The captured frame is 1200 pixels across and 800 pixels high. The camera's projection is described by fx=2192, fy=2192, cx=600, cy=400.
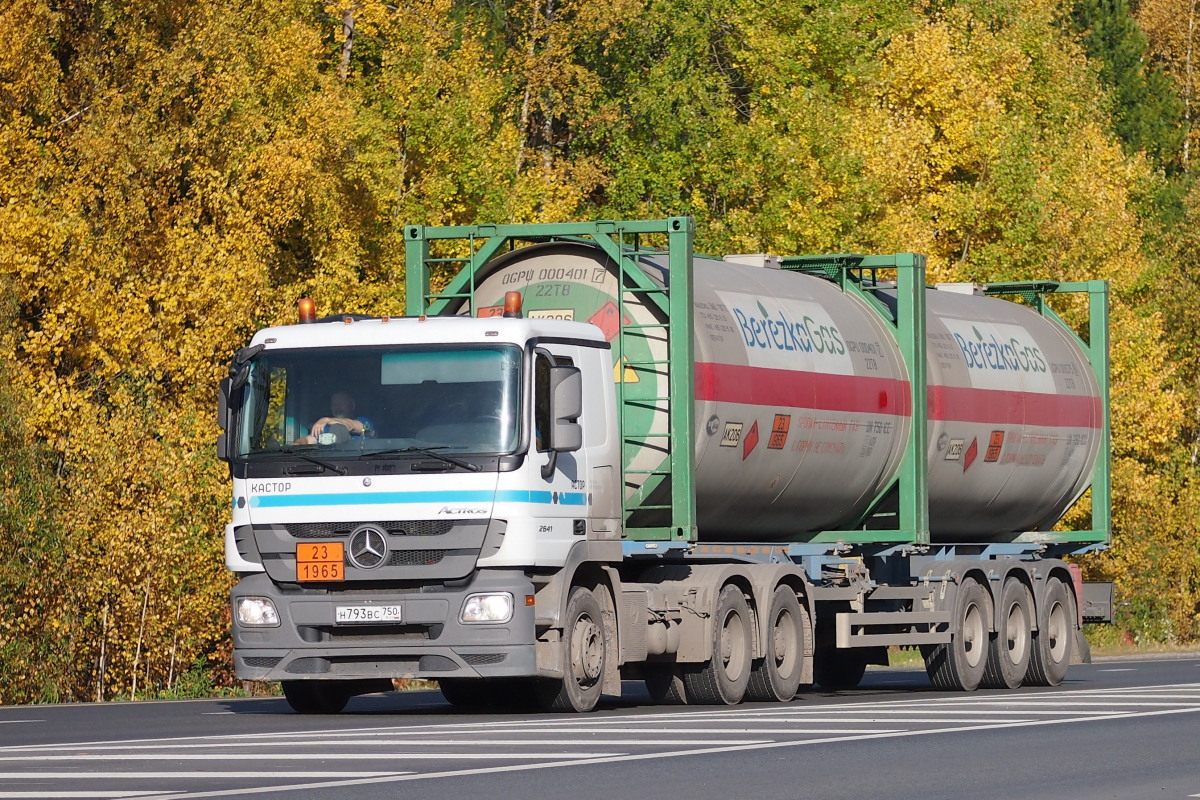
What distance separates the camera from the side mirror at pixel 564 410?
16.7 metres

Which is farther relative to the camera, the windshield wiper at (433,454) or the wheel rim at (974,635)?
the wheel rim at (974,635)

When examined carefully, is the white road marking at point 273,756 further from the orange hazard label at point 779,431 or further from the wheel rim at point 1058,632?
the wheel rim at point 1058,632

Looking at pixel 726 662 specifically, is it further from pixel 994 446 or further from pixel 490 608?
pixel 994 446

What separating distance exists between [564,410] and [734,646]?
367 centimetres

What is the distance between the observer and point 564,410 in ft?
54.7

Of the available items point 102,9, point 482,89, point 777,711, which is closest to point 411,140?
point 482,89

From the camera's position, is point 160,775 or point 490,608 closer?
point 160,775

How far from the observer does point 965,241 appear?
46281 mm

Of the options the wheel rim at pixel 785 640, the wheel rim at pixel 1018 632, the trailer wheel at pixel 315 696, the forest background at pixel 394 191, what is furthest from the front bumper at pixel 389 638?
the wheel rim at pixel 1018 632

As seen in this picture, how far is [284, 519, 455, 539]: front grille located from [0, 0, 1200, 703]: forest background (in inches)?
363

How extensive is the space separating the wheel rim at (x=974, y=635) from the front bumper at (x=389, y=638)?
7.88m

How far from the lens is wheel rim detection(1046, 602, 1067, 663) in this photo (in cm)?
2494

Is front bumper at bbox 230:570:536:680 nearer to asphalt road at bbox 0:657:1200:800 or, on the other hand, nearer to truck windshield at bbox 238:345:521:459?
asphalt road at bbox 0:657:1200:800

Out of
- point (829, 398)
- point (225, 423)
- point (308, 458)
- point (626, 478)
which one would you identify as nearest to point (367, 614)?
point (308, 458)
